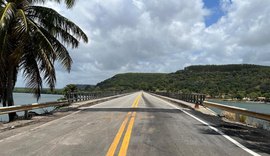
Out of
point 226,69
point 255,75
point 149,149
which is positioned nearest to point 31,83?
point 149,149

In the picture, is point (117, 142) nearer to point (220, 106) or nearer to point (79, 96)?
point (220, 106)

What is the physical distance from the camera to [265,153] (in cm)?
771

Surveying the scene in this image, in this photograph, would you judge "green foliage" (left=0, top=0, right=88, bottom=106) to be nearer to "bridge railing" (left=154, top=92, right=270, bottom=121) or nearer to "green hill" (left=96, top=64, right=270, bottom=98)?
"bridge railing" (left=154, top=92, right=270, bottom=121)

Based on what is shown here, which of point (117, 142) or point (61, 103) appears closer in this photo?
point (117, 142)

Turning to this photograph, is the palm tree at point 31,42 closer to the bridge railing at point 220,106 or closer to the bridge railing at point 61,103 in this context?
the bridge railing at point 61,103

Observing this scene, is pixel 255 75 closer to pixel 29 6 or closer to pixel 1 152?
→ pixel 29 6

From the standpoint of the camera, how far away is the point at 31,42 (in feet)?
53.4

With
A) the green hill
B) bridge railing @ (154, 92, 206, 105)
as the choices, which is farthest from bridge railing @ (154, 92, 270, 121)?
the green hill

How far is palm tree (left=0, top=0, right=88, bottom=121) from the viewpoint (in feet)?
Answer: 51.0

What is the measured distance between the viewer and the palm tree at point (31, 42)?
15.5 metres

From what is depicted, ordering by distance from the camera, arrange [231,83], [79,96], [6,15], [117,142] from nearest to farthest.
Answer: [117,142], [6,15], [79,96], [231,83]

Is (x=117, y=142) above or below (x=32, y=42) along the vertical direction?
below

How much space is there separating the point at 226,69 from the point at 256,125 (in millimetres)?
128018

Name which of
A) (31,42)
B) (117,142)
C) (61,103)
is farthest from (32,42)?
(117,142)
